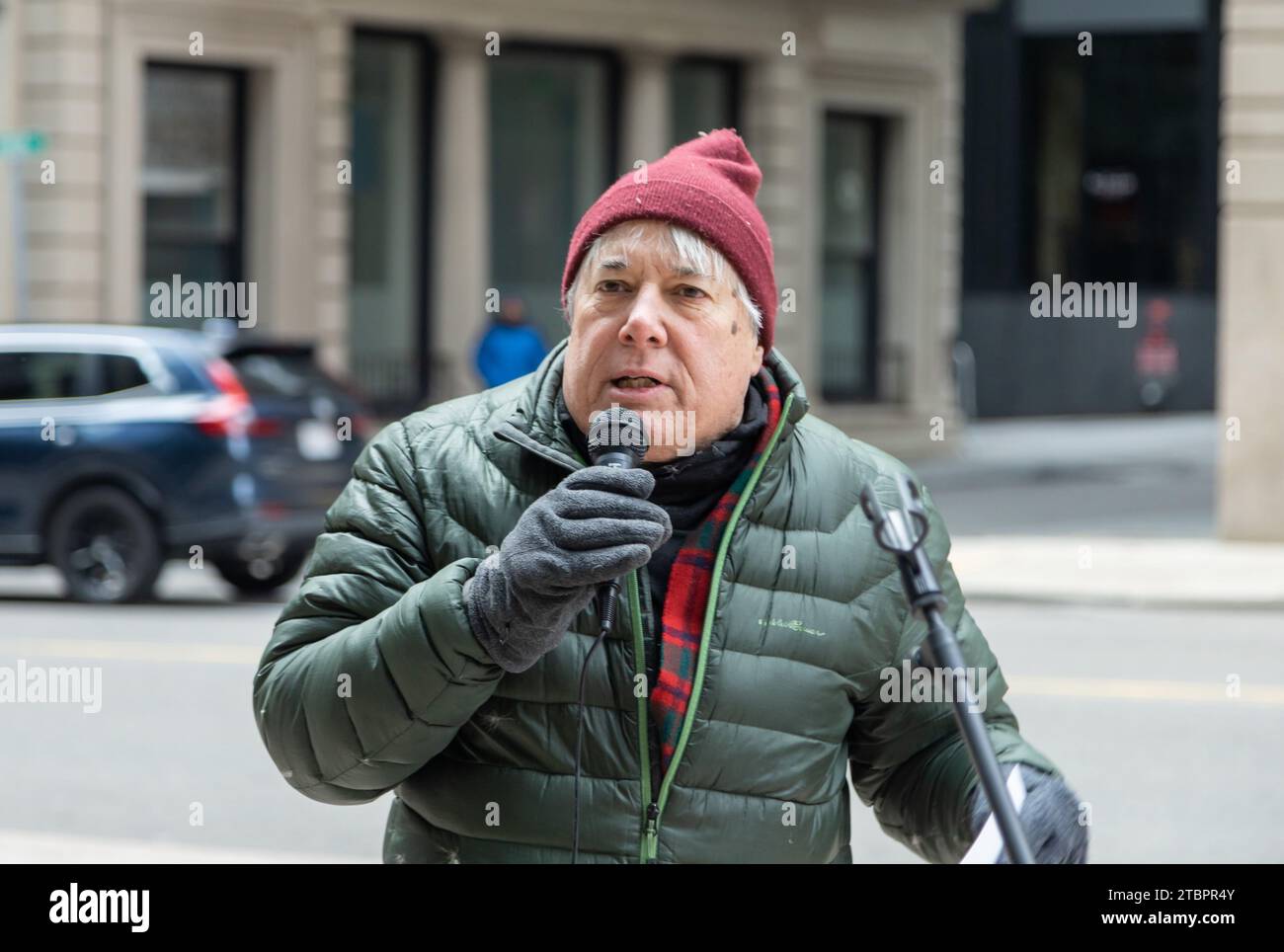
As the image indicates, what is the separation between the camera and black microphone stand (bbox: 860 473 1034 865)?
1.90 metres

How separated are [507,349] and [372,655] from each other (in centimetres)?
1602

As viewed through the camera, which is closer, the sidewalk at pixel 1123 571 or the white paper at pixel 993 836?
the white paper at pixel 993 836

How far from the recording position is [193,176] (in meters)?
21.3

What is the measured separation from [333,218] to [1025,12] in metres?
14.8

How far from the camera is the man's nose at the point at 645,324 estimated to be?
2.65 metres

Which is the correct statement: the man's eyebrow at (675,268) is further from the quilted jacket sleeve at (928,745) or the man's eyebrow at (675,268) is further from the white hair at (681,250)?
the quilted jacket sleeve at (928,745)

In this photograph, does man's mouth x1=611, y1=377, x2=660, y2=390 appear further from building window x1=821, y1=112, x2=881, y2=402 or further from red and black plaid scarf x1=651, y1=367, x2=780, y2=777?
building window x1=821, y1=112, x2=881, y2=402

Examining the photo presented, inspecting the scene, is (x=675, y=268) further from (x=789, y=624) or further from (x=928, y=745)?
(x=928, y=745)

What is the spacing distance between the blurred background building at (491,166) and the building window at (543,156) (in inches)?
1.2

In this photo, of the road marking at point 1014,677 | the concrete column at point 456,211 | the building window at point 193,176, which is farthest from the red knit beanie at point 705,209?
the concrete column at point 456,211

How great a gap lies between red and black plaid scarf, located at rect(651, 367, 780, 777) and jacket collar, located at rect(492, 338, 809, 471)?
7 cm

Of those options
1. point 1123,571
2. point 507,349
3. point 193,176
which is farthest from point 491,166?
point 1123,571

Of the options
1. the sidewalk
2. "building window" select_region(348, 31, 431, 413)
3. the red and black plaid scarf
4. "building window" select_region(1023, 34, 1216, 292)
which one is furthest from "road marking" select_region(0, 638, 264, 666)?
"building window" select_region(1023, 34, 1216, 292)

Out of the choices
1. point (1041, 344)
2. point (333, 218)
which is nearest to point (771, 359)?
point (333, 218)
